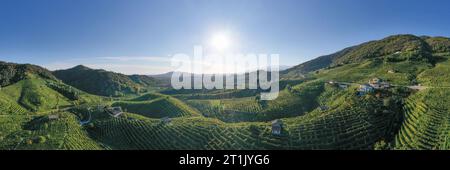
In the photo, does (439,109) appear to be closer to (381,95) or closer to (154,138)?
(381,95)

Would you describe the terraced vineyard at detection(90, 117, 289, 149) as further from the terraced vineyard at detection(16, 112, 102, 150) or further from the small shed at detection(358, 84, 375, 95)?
the small shed at detection(358, 84, 375, 95)

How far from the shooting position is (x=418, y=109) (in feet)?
95.8

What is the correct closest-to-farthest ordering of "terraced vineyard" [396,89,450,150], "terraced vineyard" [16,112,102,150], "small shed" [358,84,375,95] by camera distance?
1. "terraced vineyard" [396,89,450,150]
2. "terraced vineyard" [16,112,102,150]
3. "small shed" [358,84,375,95]

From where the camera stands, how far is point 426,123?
25562 millimetres

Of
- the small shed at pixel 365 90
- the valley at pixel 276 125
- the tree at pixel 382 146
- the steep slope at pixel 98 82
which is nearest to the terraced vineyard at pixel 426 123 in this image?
the valley at pixel 276 125

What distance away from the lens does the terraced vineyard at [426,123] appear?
2295 cm

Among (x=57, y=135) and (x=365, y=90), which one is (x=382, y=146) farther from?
(x=57, y=135)

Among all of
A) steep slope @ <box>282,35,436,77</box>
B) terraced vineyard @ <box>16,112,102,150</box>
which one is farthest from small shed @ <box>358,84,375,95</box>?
terraced vineyard @ <box>16,112,102,150</box>

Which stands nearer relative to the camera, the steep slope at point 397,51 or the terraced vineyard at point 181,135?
the terraced vineyard at point 181,135

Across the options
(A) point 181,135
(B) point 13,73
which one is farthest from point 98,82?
(A) point 181,135

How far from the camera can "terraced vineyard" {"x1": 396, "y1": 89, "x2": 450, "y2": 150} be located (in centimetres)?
2295

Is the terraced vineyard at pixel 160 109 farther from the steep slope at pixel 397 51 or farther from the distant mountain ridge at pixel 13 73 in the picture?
the steep slope at pixel 397 51

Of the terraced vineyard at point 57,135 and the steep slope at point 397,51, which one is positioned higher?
the steep slope at point 397,51

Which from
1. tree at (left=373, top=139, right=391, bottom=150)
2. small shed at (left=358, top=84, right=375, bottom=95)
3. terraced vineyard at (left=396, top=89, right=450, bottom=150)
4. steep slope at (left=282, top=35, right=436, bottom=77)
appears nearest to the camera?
terraced vineyard at (left=396, top=89, right=450, bottom=150)
